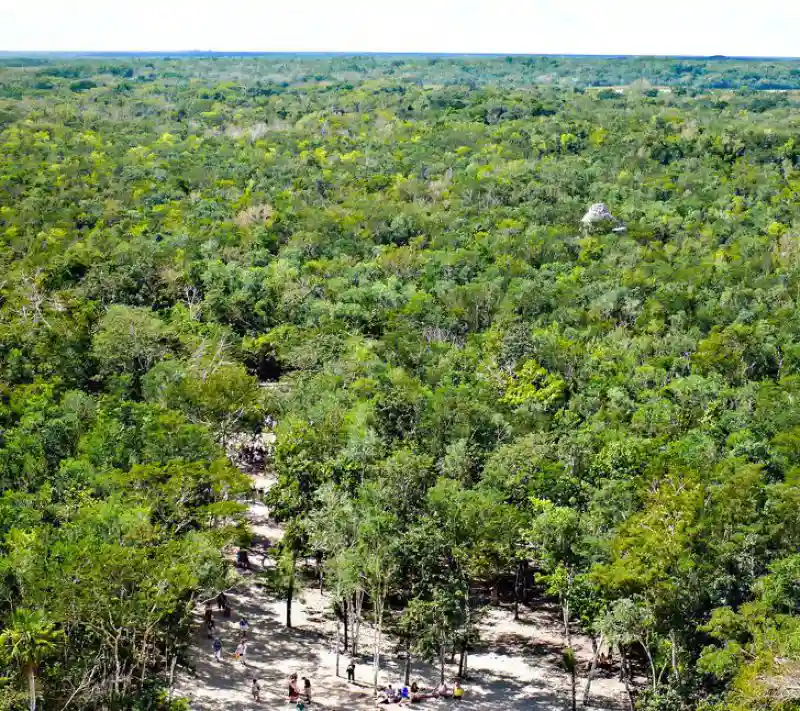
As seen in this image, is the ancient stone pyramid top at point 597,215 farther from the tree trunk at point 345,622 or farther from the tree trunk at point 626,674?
the tree trunk at point 626,674

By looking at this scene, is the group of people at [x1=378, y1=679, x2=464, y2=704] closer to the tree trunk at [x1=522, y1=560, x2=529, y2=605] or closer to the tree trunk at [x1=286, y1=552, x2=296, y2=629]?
the tree trunk at [x1=286, y1=552, x2=296, y2=629]

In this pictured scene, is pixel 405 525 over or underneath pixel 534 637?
over

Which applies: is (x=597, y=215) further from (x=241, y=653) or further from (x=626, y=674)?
(x=241, y=653)

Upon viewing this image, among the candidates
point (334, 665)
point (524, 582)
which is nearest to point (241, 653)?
point (334, 665)

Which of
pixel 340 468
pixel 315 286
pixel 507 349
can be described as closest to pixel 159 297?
pixel 315 286

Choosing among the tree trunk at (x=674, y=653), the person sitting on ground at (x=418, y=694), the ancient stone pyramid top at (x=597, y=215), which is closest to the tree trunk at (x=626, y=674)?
the tree trunk at (x=674, y=653)

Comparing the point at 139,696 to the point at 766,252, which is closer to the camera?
the point at 139,696

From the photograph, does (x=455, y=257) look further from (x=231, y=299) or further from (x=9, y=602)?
(x=9, y=602)
